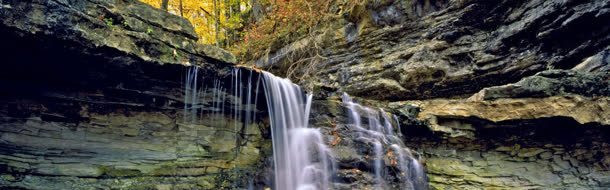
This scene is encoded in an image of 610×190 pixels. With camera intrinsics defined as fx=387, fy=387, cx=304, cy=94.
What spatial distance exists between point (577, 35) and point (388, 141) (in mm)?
4937

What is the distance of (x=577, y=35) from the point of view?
866cm

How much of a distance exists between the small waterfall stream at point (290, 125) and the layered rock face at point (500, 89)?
3.91 ft

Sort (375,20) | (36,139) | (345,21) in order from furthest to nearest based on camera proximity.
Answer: (345,21), (375,20), (36,139)

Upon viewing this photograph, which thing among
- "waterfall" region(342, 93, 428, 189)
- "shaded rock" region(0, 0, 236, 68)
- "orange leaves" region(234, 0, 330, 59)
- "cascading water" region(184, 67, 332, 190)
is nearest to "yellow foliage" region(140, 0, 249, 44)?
"orange leaves" region(234, 0, 330, 59)

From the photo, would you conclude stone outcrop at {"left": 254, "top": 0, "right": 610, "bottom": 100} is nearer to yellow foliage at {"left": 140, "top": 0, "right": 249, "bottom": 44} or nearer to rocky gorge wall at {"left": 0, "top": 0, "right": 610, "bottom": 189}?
rocky gorge wall at {"left": 0, "top": 0, "right": 610, "bottom": 189}

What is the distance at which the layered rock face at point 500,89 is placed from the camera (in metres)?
8.06

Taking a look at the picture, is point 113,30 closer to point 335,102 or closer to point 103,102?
point 103,102

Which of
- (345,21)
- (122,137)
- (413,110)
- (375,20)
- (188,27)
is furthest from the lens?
(345,21)

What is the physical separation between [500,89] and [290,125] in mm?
4661

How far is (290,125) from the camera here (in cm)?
848

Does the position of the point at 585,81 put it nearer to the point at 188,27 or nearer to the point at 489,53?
the point at 489,53

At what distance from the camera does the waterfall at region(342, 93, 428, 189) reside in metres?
7.39

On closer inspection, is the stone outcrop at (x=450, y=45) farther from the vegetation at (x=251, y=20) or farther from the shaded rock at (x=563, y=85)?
the vegetation at (x=251, y=20)

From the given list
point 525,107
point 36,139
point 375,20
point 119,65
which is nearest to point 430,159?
point 525,107
